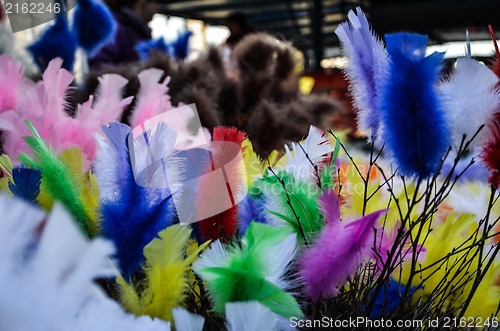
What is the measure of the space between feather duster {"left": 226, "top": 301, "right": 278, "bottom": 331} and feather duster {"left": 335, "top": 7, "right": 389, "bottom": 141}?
23 cm

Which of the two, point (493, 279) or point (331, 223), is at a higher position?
point (331, 223)

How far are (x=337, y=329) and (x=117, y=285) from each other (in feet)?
0.73

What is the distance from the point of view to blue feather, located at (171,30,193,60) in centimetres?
154

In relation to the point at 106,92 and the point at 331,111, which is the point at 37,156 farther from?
the point at 331,111

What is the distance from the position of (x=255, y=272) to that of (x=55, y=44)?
2.88ft

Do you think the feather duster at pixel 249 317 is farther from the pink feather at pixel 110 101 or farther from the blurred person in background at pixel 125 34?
the blurred person in background at pixel 125 34

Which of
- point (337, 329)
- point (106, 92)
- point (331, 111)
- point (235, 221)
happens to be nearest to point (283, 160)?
point (235, 221)

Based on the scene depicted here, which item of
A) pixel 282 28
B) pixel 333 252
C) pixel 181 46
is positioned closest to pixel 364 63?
pixel 333 252

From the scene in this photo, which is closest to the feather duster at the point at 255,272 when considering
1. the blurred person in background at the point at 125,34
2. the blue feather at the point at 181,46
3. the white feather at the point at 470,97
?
the white feather at the point at 470,97

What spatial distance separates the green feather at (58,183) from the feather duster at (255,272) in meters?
0.18

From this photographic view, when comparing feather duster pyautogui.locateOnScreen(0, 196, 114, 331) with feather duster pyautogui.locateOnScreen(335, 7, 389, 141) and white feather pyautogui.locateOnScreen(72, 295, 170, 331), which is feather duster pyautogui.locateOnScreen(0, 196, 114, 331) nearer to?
white feather pyautogui.locateOnScreen(72, 295, 170, 331)

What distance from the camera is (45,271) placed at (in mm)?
319

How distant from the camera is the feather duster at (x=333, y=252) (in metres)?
0.44

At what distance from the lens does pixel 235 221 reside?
1.83 ft
